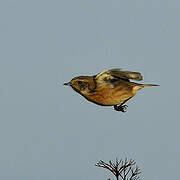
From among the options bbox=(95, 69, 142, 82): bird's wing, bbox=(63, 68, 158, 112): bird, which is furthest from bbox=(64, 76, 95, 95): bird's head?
bbox=(95, 69, 142, 82): bird's wing

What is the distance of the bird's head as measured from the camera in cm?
1254

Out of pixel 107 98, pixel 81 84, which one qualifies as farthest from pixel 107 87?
pixel 81 84

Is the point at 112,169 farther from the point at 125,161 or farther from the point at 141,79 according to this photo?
the point at 141,79

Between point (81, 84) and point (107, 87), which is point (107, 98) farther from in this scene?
point (81, 84)

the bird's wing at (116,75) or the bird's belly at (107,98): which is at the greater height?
the bird's wing at (116,75)

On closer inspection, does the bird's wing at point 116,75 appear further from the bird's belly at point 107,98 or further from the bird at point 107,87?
the bird's belly at point 107,98

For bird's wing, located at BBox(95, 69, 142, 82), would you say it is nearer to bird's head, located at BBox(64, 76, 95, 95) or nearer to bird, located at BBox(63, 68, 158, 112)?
bird, located at BBox(63, 68, 158, 112)

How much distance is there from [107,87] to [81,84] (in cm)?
55

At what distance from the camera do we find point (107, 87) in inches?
501

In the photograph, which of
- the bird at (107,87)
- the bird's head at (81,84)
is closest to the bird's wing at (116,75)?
the bird at (107,87)

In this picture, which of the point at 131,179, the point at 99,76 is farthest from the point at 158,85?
the point at 131,179

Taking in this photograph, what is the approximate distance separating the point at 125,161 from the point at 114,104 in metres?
1.17

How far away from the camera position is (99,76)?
41.7ft

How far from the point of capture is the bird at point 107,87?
1257 cm
